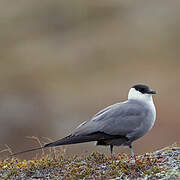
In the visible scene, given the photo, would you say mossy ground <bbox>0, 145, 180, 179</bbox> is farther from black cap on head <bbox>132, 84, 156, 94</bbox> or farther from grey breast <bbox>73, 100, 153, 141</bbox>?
black cap on head <bbox>132, 84, 156, 94</bbox>

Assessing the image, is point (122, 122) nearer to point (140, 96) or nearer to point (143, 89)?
point (140, 96)

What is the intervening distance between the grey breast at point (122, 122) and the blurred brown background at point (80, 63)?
6173mm

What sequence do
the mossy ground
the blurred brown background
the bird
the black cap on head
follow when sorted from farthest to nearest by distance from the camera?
the blurred brown background → the black cap on head → the bird → the mossy ground

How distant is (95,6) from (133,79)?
385 inches

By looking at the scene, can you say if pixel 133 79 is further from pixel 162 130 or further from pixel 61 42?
pixel 61 42

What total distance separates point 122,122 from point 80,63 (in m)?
16.7

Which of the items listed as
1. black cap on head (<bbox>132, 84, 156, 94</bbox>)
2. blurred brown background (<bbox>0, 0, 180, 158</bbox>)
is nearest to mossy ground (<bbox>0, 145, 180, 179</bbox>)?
black cap on head (<bbox>132, 84, 156, 94</bbox>)

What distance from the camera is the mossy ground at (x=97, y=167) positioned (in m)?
5.71

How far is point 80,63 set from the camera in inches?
933

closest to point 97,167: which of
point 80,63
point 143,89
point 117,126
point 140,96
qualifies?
point 117,126

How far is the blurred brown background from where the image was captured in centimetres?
1719

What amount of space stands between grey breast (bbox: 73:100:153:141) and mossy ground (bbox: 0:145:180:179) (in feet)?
1.57

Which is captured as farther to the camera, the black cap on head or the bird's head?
the black cap on head

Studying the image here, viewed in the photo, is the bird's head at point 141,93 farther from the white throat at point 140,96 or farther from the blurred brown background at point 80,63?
the blurred brown background at point 80,63
